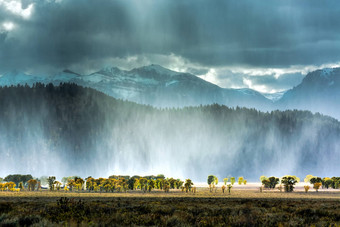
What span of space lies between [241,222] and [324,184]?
611 ft

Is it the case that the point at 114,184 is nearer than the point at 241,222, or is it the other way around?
the point at 241,222

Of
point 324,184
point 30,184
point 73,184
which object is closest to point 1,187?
point 30,184

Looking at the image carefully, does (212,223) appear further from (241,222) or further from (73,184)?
(73,184)

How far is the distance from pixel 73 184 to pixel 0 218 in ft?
486

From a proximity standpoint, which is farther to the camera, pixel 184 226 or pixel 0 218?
pixel 0 218

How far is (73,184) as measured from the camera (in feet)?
545

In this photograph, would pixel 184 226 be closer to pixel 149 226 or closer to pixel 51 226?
pixel 149 226

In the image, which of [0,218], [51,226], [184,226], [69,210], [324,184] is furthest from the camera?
[324,184]

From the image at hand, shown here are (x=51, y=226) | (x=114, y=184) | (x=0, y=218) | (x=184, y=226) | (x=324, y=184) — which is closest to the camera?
(x=51, y=226)

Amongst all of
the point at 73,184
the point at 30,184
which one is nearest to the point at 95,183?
the point at 73,184

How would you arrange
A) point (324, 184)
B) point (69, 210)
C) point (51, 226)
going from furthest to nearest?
point (324, 184) → point (69, 210) → point (51, 226)

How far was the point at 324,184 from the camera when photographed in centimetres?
19325

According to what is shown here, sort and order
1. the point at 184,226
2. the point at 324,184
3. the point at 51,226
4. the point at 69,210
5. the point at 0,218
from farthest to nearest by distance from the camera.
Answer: the point at 324,184
the point at 69,210
the point at 0,218
the point at 184,226
the point at 51,226

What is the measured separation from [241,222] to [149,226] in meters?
5.65
